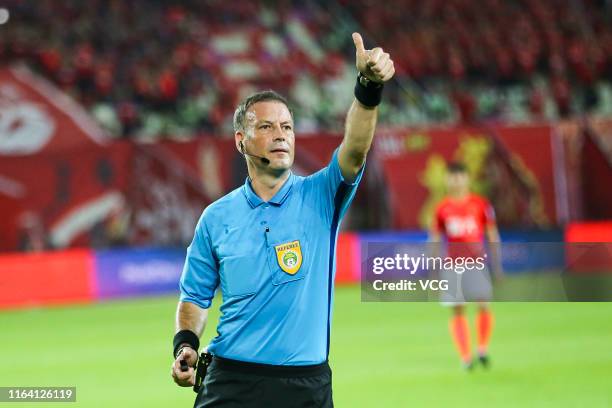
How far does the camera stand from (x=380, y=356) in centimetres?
1163

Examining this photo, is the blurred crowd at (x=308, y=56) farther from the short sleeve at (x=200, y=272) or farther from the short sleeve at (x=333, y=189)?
the short sleeve at (x=333, y=189)

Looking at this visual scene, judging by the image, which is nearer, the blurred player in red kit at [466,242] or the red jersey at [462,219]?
the blurred player in red kit at [466,242]

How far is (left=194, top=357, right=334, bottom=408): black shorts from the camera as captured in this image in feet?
13.2

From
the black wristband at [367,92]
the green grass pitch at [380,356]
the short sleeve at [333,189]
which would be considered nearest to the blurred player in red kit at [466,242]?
the green grass pitch at [380,356]

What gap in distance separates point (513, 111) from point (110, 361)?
1461 centimetres

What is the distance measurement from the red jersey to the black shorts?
6.98m

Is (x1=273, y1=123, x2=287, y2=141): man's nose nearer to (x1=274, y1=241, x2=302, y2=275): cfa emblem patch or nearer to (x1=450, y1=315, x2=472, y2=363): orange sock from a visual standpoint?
(x1=274, y1=241, x2=302, y2=275): cfa emblem patch

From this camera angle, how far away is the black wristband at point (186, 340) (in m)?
4.16

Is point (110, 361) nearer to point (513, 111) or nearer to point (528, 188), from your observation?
point (528, 188)

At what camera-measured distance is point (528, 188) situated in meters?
21.0

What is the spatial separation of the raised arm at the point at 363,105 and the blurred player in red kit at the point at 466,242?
19.8 ft

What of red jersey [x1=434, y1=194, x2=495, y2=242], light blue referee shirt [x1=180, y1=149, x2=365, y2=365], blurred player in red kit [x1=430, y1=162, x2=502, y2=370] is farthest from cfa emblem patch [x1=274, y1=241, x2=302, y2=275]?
red jersey [x1=434, y1=194, x2=495, y2=242]

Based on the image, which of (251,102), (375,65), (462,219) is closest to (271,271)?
(251,102)

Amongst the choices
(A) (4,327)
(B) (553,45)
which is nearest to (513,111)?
(B) (553,45)
